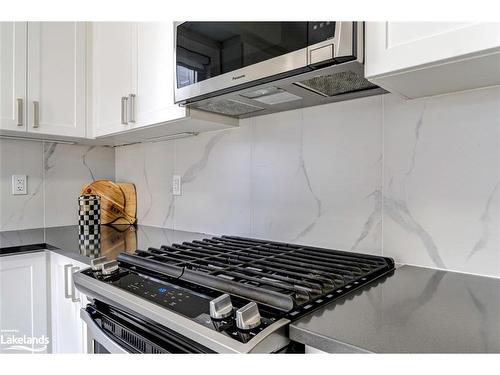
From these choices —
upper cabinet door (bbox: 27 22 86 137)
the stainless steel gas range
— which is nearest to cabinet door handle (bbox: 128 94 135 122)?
upper cabinet door (bbox: 27 22 86 137)

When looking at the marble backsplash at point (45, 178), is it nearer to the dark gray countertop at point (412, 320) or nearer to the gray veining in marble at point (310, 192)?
the gray veining in marble at point (310, 192)

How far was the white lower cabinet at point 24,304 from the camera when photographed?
1.40 metres

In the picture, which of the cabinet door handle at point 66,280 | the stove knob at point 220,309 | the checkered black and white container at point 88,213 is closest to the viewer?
the stove knob at point 220,309

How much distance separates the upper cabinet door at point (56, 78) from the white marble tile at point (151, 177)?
0.39 m

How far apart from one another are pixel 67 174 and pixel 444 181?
205 centimetres

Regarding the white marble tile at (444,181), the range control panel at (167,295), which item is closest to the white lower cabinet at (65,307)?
the range control panel at (167,295)

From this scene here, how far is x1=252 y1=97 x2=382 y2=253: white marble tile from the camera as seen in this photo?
1111mm

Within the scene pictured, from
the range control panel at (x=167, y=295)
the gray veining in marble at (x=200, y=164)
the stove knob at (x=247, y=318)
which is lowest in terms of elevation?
the range control panel at (x=167, y=295)

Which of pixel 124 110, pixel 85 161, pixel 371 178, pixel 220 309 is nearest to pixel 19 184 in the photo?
pixel 85 161

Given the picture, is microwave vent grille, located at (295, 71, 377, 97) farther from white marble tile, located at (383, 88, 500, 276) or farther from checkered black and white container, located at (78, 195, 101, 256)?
checkered black and white container, located at (78, 195, 101, 256)

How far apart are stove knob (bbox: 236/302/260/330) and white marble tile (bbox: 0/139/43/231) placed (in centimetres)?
182

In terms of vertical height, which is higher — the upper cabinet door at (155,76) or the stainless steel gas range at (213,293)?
the upper cabinet door at (155,76)

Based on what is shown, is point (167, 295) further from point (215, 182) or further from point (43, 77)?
point (43, 77)

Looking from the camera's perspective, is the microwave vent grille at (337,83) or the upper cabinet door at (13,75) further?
the upper cabinet door at (13,75)
